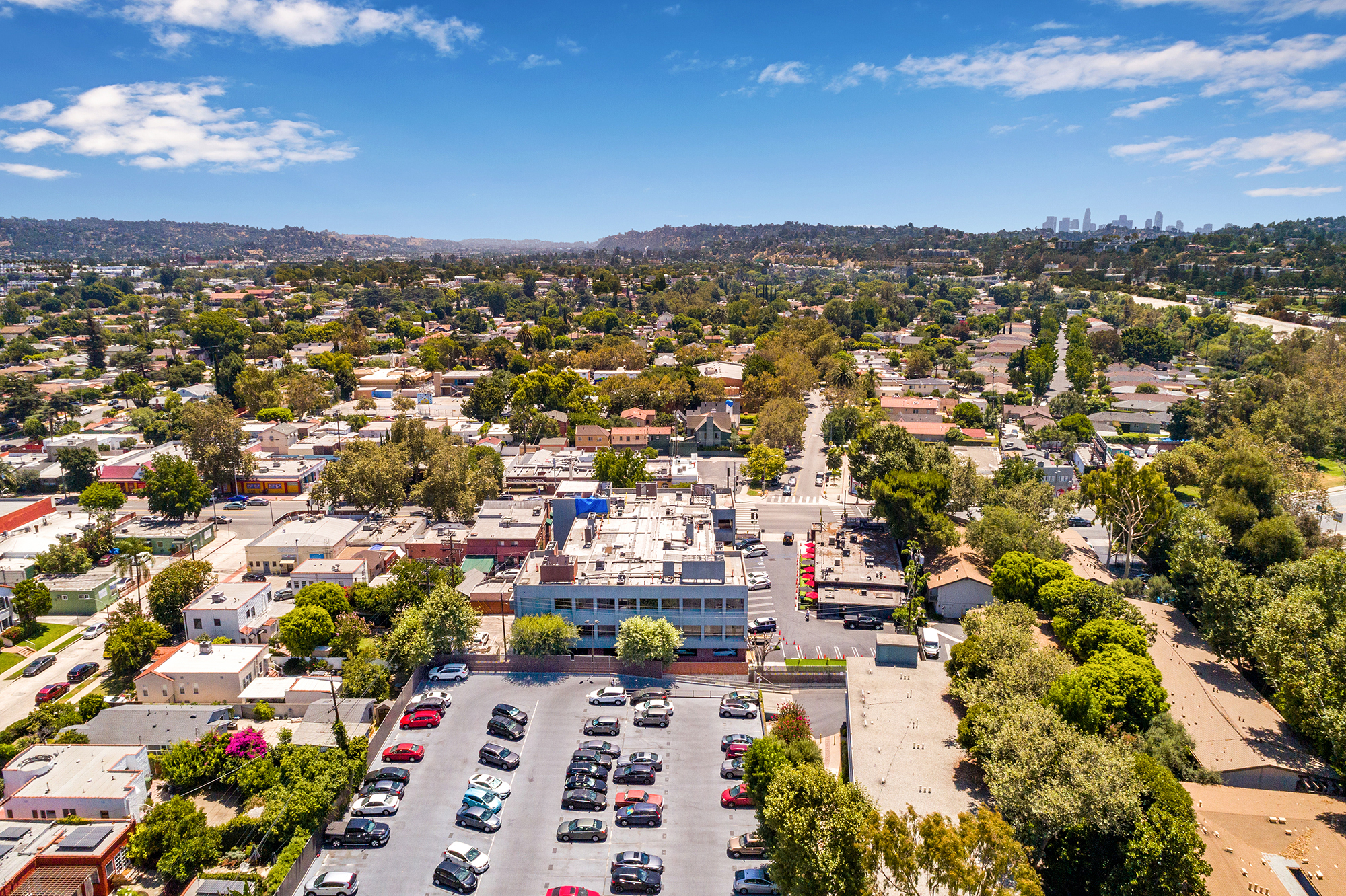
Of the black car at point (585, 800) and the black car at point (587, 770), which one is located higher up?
the black car at point (587, 770)

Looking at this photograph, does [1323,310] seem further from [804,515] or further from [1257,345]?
[804,515]

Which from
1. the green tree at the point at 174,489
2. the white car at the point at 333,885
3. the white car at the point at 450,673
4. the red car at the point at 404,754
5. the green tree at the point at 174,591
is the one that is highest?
the green tree at the point at 174,489

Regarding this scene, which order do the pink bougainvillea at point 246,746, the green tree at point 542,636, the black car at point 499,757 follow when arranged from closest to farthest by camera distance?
the black car at point 499,757 → the pink bougainvillea at point 246,746 → the green tree at point 542,636

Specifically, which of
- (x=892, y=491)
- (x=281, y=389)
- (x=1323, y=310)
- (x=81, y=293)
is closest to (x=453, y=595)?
(x=892, y=491)

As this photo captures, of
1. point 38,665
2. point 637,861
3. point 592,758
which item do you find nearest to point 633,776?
point 592,758

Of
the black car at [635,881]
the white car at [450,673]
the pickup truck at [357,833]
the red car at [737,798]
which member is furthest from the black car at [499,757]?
the red car at [737,798]

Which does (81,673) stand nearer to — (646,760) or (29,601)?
(29,601)

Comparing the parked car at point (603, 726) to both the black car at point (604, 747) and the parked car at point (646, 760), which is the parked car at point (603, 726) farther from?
the parked car at point (646, 760)
